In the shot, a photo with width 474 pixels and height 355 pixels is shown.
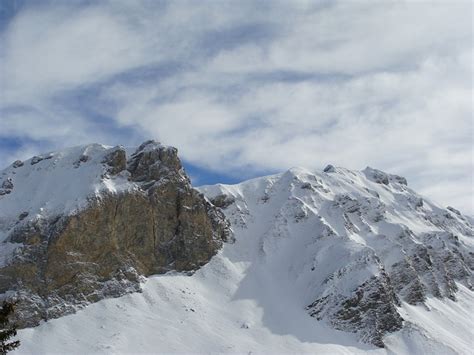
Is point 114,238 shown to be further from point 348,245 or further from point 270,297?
point 348,245

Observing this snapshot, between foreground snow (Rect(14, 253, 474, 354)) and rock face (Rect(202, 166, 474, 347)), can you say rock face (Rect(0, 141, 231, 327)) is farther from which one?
rock face (Rect(202, 166, 474, 347))

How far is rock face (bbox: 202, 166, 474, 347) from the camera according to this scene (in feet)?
347

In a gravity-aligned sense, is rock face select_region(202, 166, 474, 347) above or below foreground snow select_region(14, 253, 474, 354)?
above

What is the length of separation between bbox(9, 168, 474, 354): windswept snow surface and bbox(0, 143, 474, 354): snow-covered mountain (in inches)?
10.9

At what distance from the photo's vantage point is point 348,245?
383 ft

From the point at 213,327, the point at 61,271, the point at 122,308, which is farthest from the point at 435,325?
the point at 61,271

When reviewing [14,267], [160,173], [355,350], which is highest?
[160,173]

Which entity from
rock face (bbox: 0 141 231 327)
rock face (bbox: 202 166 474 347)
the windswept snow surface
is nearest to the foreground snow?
the windswept snow surface

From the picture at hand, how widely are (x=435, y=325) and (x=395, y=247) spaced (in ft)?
69.2

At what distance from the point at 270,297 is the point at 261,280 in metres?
5.37

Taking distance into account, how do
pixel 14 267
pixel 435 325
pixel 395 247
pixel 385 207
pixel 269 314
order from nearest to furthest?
pixel 14 267
pixel 269 314
pixel 435 325
pixel 395 247
pixel 385 207

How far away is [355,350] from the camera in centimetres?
9769

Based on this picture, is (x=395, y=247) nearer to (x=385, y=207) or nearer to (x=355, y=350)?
(x=385, y=207)

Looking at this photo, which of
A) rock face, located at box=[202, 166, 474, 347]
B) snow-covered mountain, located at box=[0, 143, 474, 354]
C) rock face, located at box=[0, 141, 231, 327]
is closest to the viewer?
snow-covered mountain, located at box=[0, 143, 474, 354]
